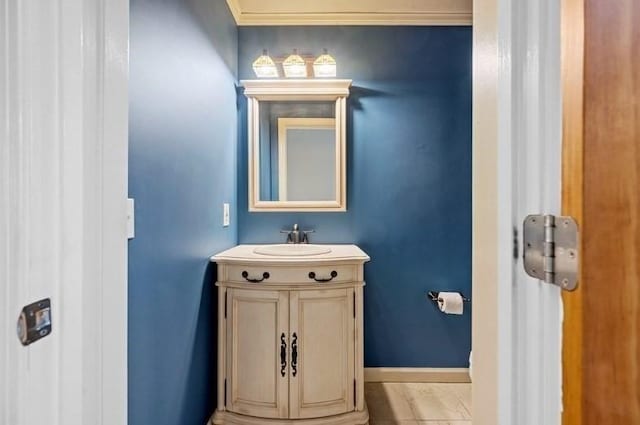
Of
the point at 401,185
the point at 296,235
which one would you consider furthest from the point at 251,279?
the point at 401,185

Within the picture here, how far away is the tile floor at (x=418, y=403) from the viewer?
1909 mm

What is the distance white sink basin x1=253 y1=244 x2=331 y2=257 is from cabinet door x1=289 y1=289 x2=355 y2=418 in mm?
273

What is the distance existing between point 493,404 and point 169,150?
4.05 feet

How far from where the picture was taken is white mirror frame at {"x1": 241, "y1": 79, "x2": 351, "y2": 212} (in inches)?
90.8

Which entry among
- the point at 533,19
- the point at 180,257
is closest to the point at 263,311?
the point at 180,257

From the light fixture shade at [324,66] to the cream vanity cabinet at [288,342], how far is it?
49.1 inches

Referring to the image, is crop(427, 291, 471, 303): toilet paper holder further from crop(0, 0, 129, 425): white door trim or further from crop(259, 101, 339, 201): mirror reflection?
crop(0, 0, 129, 425): white door trim

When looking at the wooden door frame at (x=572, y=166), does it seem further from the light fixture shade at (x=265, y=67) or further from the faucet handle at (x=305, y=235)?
the light fixture shade at (x=265, y=67)

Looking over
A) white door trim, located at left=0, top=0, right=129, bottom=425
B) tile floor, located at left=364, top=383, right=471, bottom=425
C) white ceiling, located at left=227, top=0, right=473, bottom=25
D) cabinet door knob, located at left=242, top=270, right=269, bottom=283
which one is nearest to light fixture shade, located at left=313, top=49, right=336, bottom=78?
white ceiling, located at left=227, top=0, right=473, bottom=25

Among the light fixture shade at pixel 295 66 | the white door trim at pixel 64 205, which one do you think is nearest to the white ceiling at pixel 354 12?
the light fixture shade at pixel 295 66

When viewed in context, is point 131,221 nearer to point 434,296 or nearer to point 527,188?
point 527,188

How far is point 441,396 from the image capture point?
7.07 ft

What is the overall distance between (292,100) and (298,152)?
0.36 m

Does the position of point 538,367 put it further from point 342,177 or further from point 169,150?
point 342,177
